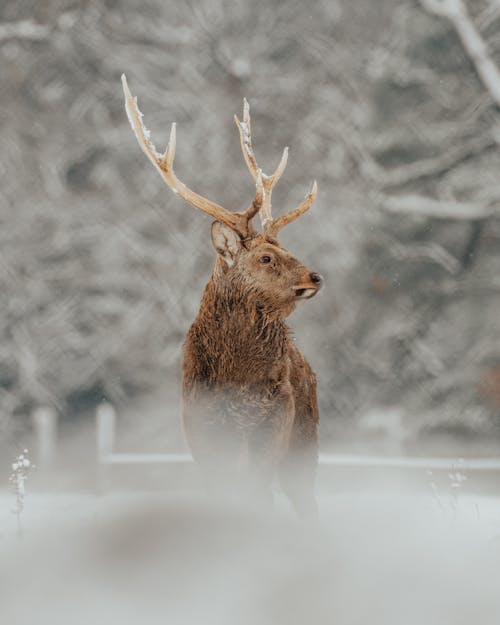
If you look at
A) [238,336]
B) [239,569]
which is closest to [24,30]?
[238,336]

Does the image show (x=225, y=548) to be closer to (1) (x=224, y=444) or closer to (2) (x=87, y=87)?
(1) (x=224, y=444)

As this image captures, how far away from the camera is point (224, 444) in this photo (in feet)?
6.96

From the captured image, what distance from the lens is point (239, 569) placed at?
6.24ft

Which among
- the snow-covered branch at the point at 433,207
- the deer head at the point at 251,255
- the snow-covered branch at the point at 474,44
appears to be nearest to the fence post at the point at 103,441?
the deer head at the point at 251,255

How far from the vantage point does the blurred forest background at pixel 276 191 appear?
5.29 meters

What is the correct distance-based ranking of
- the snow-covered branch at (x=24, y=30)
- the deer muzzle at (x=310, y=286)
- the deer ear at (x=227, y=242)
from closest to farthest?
the deer muzzle at (x=310, y=286)
the deer ear at (x=227, y=242)
the snow-covered branch at (x=24, y=30)

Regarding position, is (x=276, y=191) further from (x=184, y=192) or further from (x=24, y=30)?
(x=184, y=192)

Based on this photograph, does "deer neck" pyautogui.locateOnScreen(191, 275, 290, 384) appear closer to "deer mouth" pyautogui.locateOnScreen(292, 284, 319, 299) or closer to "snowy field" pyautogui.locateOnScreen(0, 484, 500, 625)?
"deer mouth" pyautogui.locateOnScreen(292, 284, 319, 299)

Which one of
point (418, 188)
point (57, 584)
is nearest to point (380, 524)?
point (57, 584)

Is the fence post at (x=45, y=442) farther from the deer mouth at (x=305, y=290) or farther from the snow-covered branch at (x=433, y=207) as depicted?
the deer mouth at (x=305, y=290)

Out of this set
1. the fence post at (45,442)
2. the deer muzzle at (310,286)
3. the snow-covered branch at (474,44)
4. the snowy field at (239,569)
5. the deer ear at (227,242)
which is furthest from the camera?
the snow-covered branch at (474,44)

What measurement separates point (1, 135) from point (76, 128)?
0.54 metres

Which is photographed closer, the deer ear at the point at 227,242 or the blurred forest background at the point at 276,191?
the deer ear at the point at 227,242

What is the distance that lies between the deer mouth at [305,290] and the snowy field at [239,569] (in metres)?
0.62
